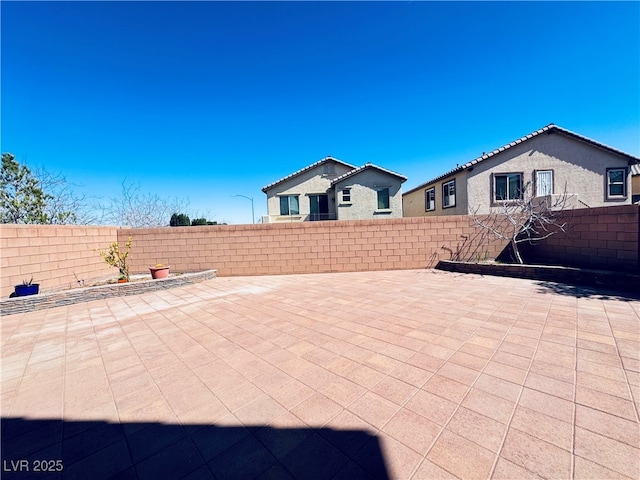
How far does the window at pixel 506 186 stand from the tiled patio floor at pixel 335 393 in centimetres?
1071

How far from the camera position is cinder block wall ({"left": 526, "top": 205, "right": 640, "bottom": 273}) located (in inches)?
229

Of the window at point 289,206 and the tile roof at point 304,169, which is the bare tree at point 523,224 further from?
the window at point 289,206

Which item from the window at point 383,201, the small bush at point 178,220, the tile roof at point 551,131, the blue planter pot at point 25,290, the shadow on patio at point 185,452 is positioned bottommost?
the shadow on patio at point 185,452

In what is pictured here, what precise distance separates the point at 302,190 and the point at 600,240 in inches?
610

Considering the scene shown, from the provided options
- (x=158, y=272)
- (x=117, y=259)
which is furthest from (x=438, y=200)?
(x=117, y=259)

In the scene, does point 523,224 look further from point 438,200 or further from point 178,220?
point 178,220

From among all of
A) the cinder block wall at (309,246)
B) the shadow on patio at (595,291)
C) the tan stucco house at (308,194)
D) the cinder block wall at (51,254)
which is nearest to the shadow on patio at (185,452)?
the cinder block wall at (51,254)

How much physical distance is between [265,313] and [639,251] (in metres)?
8.37

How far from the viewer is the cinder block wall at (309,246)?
9.05 meters

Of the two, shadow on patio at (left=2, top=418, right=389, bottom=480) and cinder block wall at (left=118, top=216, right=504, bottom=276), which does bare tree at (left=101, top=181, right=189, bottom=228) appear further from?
shadow on patio at (left=2, top=418, right=389, bottom=480)

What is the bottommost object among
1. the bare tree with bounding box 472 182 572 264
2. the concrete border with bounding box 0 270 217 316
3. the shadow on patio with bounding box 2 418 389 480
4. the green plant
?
the shadow on patio with bounding box 2 418 389 480

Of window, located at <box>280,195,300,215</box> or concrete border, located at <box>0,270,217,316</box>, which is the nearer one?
concrete border, located at <box>0,270,217,316</box>

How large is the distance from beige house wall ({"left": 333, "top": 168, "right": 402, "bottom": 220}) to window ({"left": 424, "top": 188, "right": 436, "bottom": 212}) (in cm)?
294

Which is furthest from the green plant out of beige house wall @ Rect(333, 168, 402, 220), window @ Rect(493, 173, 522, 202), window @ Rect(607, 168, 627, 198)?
window @ Rect(607, 168, 627, 198)
